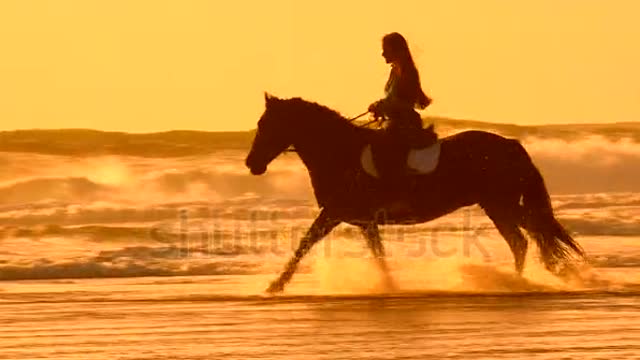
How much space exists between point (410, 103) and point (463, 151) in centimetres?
114

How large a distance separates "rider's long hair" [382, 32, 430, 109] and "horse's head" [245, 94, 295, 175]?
3.62 feet

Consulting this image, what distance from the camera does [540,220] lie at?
61.3 ft

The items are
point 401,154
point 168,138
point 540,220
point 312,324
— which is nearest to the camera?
point 312,324

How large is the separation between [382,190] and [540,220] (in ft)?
5.54

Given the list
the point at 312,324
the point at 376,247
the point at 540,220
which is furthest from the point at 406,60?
the point at 312,324

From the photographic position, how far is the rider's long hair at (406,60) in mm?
17297

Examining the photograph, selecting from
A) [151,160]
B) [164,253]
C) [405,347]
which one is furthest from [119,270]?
[151,160]

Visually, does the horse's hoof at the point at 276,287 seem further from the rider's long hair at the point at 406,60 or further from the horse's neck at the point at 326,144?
the rider's long hair at the point at 406,60

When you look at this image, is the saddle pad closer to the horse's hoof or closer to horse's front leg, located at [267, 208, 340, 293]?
horse's front leg, located at [267, 208, 340, 293]


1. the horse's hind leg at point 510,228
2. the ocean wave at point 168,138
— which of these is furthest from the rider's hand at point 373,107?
the ocean wave at point 168,138

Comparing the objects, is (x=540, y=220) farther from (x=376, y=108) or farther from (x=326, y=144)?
(x=326, y=144)

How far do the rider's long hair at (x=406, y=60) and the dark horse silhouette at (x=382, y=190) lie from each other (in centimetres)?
72

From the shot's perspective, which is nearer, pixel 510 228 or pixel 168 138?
pixel 510 228

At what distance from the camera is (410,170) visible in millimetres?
18062
